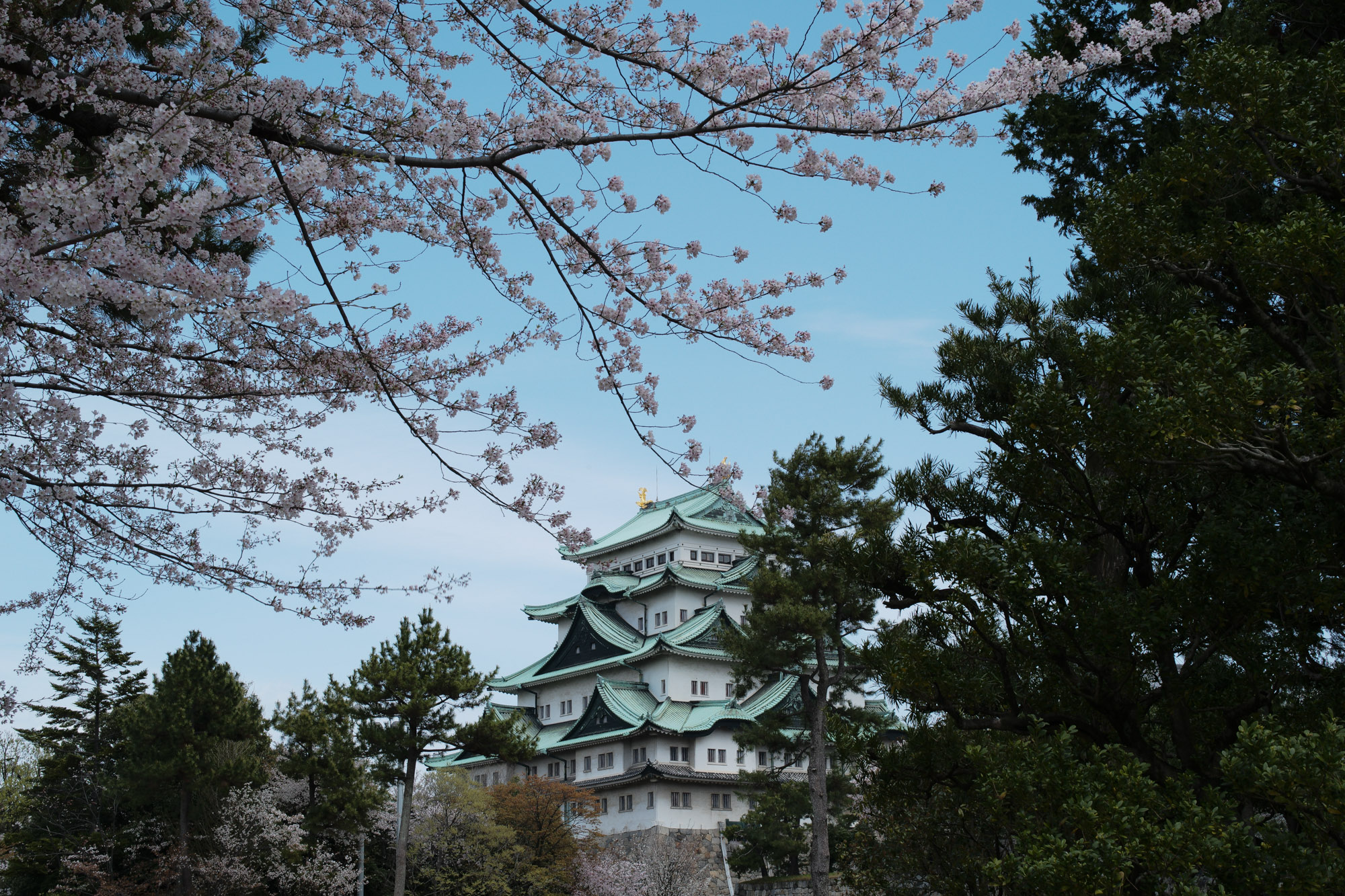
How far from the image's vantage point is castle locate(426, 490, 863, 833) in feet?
102

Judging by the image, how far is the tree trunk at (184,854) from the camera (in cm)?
2133

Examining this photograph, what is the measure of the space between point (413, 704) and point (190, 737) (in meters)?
5.14

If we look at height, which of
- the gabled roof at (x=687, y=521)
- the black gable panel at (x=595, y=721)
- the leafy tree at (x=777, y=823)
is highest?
the gabled roof at (x=687, y=521)

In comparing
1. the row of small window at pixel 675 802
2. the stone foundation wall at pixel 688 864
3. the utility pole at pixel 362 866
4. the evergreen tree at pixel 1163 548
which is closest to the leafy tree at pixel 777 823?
the stone foundation wall at pixel 688 864

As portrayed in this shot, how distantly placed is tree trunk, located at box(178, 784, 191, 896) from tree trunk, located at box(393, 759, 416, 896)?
14.2ft

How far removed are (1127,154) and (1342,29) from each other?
2.22 m

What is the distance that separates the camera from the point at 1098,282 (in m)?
8.62

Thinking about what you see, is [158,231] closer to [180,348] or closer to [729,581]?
[180,348]

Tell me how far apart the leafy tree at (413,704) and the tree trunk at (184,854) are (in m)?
4.18

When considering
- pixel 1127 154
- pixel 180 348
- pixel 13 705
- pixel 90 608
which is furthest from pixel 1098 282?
pixel 13 705

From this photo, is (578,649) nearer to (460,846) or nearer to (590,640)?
(590,640)

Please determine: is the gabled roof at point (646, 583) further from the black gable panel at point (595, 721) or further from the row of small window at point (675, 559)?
the black gable panel at point (595, 721)

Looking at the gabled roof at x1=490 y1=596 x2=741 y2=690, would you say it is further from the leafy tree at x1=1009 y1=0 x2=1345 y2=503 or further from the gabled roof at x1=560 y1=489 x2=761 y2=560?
the leafy tree at x1=1009 y1=0 x2=1345 y2=503

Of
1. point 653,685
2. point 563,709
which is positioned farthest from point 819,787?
point 563,709
